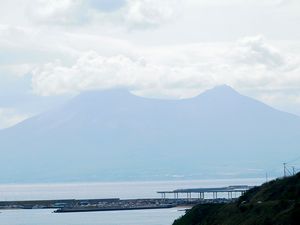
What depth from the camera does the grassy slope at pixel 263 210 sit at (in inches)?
1400

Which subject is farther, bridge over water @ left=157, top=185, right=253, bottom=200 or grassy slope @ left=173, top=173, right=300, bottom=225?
bridge over water @ left=157, top=185, right=253, bottom=200

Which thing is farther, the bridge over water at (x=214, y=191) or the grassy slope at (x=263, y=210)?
the bridge over water at (x=214, y=191)

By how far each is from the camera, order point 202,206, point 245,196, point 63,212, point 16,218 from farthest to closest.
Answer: point 63,212
point 16,218
point 202,206
point 245,196

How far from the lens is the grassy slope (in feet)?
117

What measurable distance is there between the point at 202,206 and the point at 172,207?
5729 centimetres

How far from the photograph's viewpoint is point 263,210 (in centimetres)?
4012

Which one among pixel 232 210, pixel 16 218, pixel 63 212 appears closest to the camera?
pixel 232 210

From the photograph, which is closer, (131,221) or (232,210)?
(232,210)

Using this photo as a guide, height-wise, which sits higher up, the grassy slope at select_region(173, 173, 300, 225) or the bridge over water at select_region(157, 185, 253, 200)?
the bridge over water at select_region(157, 185, 253, 200)

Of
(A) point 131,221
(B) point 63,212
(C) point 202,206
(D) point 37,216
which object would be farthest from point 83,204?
(C) point 202,206

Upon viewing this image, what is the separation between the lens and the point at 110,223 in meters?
85.1

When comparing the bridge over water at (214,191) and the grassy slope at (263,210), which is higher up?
the bridge over water at (214,191)

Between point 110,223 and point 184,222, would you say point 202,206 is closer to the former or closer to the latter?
point 184,222

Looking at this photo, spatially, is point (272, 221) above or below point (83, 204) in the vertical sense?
below
